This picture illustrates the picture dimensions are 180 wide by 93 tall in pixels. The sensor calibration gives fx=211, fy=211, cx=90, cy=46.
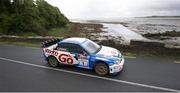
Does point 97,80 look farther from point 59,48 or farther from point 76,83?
point 59,48

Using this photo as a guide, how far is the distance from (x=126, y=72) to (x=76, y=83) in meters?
2.78

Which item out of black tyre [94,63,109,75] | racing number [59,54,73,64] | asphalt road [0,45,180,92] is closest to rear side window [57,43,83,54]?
racing number [59,54,73,64]

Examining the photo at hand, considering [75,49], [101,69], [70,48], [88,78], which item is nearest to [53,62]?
[70,48]

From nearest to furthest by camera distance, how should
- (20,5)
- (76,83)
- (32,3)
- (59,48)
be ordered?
(76,83) → (59,48) → (20,5) → (32,3)

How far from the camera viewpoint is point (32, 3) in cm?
3956

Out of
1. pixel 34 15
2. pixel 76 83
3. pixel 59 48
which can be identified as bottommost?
pixel 76 83

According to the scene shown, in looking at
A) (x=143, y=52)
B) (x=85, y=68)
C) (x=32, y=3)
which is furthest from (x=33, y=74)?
(x=32, y=3)

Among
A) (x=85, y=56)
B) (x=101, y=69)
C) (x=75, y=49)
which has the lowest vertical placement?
(x=101, y=69)

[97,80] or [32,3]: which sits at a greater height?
[32,3]

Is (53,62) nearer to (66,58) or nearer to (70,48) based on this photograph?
(66,58)

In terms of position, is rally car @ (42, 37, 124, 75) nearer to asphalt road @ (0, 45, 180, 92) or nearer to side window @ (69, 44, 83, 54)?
side window @ (69, 44, 83, 54)

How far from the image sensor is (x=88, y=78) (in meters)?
10.3

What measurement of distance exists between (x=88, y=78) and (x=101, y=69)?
816 millimetres

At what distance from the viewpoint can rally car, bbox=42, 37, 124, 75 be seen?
1039 cm
